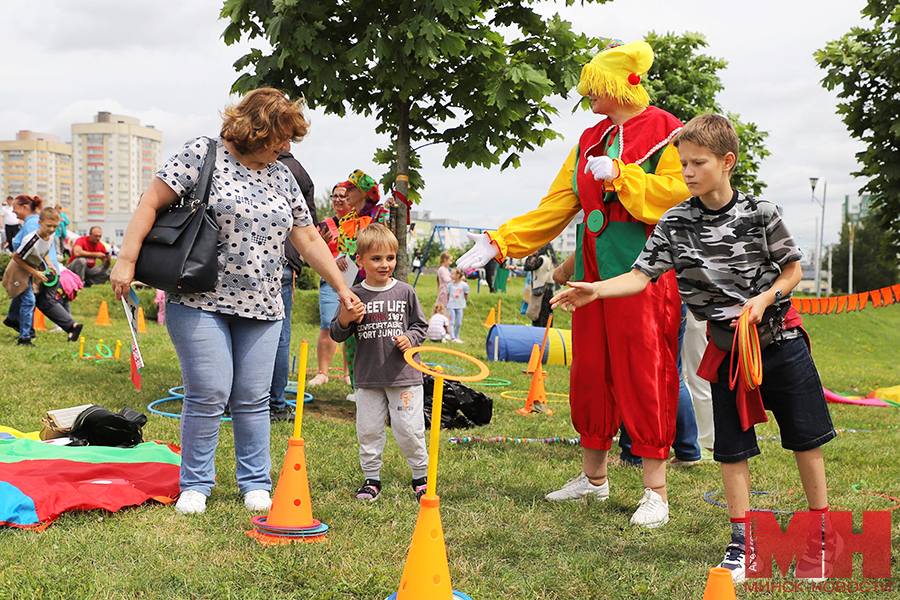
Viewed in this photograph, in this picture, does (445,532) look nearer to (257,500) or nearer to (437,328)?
(257,500)

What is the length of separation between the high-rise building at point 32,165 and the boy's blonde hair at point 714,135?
13964 cm

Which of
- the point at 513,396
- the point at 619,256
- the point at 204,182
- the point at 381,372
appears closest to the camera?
the point at 204,182

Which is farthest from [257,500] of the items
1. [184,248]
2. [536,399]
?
[536,399]

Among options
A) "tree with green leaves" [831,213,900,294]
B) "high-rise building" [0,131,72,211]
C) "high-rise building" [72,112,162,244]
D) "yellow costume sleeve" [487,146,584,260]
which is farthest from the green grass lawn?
"high-rise building" [72,112,162,244]

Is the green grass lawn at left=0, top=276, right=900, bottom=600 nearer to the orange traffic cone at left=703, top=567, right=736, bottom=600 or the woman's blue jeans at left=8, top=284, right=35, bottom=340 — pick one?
the orange traffic cone at left=703, top=567, right=736, bottom=600

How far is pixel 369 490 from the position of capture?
3.88 meters

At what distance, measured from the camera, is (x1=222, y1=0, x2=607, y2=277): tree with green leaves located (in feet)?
18.0

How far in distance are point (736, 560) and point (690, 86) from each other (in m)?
19.4

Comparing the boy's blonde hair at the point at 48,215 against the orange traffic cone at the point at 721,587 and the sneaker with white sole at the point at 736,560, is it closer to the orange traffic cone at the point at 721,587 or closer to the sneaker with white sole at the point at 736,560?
the sneaker with white sole at the point at 736,560

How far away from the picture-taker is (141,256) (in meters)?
3.38

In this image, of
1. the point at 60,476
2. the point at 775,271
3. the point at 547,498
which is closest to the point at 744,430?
the point at 775,271

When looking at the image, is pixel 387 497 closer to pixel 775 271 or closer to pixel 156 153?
pixel 775 271

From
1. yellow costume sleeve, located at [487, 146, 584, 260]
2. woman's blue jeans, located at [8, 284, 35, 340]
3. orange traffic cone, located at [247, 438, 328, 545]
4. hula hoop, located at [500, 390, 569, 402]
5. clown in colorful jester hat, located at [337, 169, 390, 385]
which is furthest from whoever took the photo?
woman's blue jeans, located at [8, 284, 35, 340]

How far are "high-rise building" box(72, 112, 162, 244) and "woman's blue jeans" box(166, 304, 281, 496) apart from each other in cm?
14053
